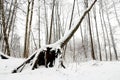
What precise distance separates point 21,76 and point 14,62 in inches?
86.8

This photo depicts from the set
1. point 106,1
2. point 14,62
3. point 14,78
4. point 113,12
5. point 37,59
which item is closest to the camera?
point 14,78

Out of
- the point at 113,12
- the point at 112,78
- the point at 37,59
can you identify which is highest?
the point at 113,12

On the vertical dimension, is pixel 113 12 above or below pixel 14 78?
above

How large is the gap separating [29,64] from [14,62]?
1098 millimetres

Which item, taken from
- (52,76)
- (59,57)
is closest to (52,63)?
(59,57)

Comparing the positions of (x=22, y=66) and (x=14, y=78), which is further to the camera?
(x=22, y=66)

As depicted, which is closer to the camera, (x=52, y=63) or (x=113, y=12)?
(x=52, y=63)

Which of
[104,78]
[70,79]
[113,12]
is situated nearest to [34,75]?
[70,79]

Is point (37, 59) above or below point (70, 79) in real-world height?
above

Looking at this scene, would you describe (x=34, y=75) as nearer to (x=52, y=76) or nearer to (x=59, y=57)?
(x=52, y=76)

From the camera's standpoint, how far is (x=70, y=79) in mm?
4281

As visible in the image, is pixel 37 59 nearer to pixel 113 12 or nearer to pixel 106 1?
pixel 106 1

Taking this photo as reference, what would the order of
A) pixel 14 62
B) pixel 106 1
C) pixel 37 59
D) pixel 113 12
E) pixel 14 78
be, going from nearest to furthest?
pixel 14 78 < pixel 37 59 < pixel 14 62 < pixel 106 1 < pixel 113 12

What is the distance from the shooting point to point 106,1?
2522 cm
